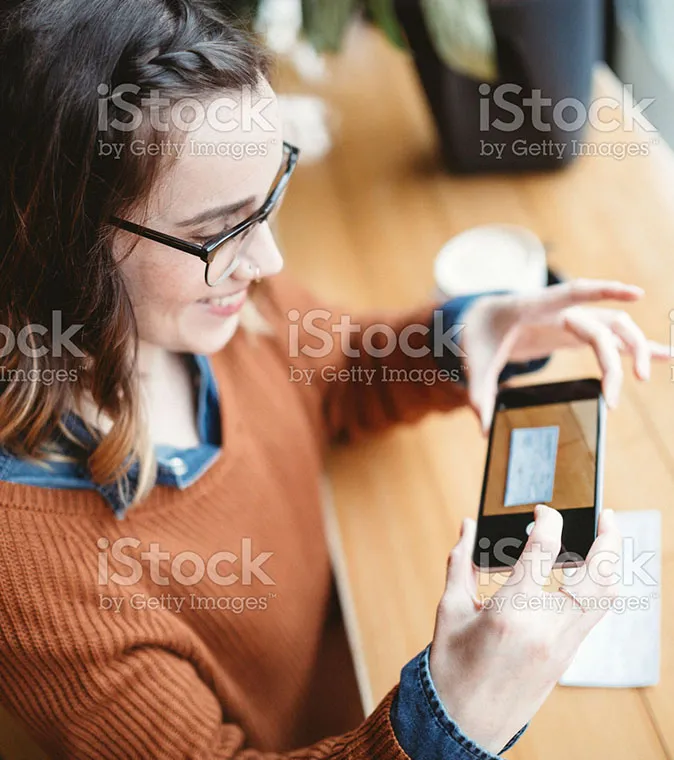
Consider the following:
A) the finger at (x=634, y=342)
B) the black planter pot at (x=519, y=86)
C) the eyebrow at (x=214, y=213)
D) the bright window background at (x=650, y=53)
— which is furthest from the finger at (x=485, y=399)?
the bright window background at (x=650, y=53)

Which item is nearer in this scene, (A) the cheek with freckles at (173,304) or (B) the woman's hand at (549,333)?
(A) the cheek with freckles at (173,304)

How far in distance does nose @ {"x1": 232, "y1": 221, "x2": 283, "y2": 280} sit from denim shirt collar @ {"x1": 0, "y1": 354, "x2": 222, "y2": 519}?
18 cm

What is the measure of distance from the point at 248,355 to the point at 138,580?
0.31 m

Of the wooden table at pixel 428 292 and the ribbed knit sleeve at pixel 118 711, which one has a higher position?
the wooden table at pixel 428 292

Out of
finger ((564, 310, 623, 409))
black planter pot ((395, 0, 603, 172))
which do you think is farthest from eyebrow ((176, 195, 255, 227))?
black planter pot ((395, 0, 603, 172))

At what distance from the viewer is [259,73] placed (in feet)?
2.26

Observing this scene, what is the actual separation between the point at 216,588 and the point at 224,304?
27 centimetres

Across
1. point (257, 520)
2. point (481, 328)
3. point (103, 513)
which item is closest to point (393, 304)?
point (481, 328)

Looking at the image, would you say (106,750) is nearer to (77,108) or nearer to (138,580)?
(138,580)

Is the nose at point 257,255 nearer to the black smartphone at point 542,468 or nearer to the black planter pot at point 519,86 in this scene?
the black smartphone at point 542,468

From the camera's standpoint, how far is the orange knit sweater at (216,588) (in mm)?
663

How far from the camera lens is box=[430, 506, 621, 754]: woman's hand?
1.94ft

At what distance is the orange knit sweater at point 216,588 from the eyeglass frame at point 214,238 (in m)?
0.22

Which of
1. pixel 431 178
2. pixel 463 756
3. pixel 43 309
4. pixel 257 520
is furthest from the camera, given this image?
pixel 431 178
